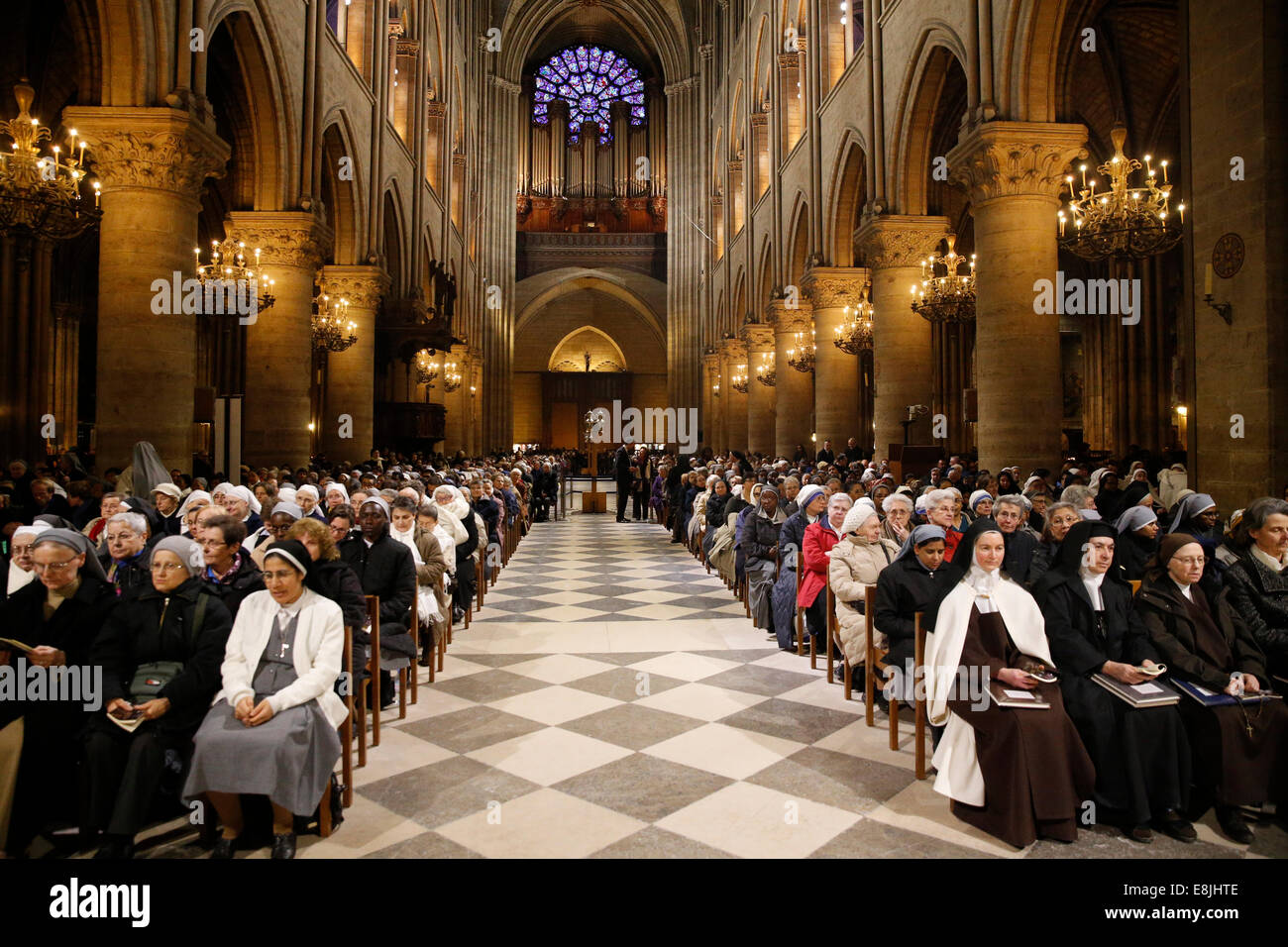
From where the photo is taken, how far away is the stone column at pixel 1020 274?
28.5ft

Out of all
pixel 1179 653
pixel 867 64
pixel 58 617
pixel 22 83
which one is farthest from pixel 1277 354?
pixel 22 83

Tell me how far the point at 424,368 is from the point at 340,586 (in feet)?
57.6

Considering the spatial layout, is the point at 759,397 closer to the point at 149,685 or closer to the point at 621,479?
the point at 621,479

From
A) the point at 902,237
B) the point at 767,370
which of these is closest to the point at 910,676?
the point at 902,237

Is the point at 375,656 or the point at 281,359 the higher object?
the point at 281,359

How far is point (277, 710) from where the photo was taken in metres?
3.07

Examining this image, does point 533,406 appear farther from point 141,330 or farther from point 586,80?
point 141,330

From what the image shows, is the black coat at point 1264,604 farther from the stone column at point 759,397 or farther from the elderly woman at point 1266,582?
the stone column at point 759,397

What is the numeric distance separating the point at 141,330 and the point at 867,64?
1143cm

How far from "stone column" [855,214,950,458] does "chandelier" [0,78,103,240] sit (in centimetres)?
1010

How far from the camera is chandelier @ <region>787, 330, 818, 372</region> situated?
723 inches

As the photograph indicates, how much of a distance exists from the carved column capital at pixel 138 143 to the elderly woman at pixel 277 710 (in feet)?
20.7
